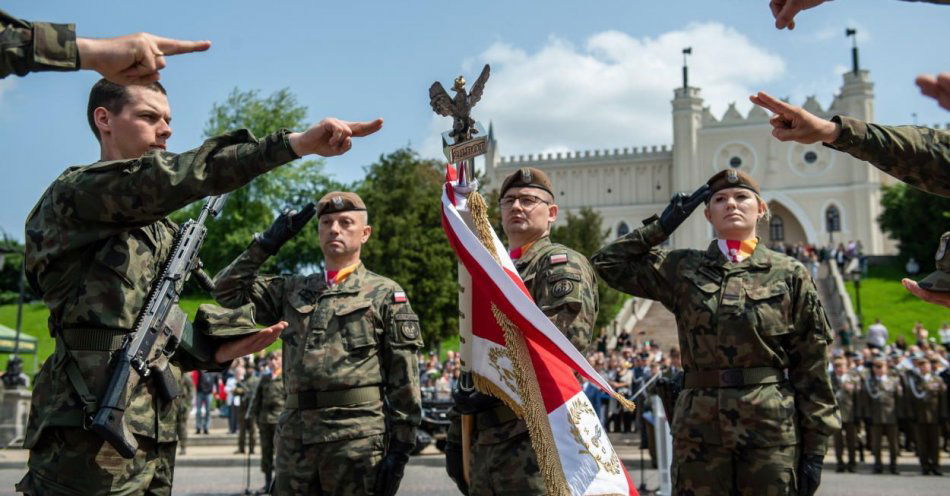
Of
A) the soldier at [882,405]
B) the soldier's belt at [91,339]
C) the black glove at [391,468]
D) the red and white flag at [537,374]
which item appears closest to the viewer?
the soldier's belt at [91,339]

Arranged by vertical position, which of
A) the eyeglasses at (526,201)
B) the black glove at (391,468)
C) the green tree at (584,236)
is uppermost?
the green tree at (584,236)

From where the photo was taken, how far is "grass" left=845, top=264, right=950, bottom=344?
149 feet

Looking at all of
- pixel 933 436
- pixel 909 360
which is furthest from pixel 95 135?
pixel 909 360

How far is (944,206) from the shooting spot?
65.4m

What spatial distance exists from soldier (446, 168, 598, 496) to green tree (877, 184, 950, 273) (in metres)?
62.4

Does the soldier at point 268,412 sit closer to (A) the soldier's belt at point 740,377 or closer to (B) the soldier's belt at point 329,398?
(B) the soldier's belt at point 329,398

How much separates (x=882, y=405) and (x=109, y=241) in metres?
16.3

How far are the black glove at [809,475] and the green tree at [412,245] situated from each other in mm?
30767

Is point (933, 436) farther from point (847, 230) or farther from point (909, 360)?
point (847, 230)

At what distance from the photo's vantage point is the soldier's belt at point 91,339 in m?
3.80

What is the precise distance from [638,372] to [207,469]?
10.3 meters

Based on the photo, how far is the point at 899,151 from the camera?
3.71m

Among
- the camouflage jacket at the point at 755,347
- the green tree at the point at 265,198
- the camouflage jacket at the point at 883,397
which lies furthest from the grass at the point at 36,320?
the camouflage jacket at the point at 755,347

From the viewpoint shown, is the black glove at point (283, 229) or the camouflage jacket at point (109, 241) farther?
the black glove at point (283, 229)
